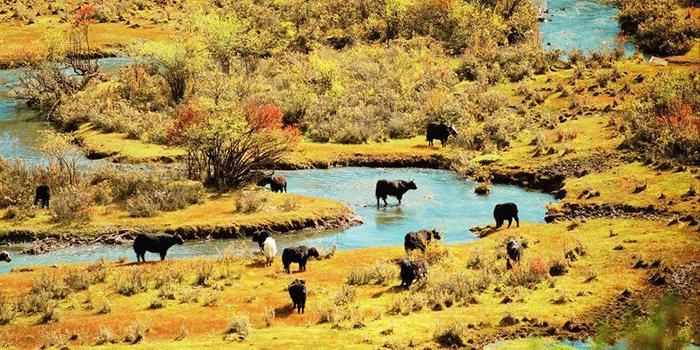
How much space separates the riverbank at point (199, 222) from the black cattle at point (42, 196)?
884 mm

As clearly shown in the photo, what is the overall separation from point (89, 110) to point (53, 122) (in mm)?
3771

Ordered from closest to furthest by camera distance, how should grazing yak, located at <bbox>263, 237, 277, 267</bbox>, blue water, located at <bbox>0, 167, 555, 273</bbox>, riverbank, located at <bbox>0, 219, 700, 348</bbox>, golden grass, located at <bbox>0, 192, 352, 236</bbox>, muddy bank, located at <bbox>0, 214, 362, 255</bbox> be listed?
riverbank, located at <bbox>0, 219, 700, 348</bbox> → grazing yak, located at <bbox>263, 237, 277, 267</bbox> → blue water, located at <bbox>0, 167, 555, 273</bbox> → muddy bank, located at <bbox>0, 214, 362, 255</bbox> → golden grass, located at <bbox>0, 192, 352, 236</bbox>

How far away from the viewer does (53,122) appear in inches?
2756

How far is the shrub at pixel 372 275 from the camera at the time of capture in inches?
1357

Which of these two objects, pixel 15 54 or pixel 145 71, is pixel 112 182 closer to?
pixel 145 71

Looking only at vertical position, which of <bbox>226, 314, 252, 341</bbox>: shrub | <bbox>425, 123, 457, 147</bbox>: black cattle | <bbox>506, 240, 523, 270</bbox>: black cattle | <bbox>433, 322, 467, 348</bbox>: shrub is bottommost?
<bbox>433, 322, 467, 348</bbox>: shrub

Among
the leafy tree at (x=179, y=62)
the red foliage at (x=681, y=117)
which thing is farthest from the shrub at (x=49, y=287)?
the leafy tree at (x=179, y=62)

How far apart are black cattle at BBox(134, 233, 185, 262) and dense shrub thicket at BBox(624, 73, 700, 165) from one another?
Answer: 92.1 ft

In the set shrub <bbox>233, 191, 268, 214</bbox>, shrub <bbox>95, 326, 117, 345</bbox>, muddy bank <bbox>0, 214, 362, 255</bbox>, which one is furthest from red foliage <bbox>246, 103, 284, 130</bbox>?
shrub <bbox>95, 326, 117, 345</bbox>

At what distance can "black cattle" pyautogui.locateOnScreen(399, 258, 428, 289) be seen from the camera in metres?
33.0

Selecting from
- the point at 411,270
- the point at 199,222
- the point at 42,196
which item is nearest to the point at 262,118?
the point at 199,222

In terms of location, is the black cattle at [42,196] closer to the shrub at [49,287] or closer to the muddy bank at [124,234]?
the muddy bank at [124,234]

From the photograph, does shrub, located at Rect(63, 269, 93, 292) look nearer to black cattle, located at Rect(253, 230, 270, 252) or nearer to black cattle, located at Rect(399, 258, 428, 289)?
black cattle, located at Rect(253, 230, 270, 252)

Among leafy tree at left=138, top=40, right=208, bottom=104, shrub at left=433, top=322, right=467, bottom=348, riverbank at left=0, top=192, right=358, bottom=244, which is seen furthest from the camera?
leafy tree at left=138, top=40, right=208, bottom=104
